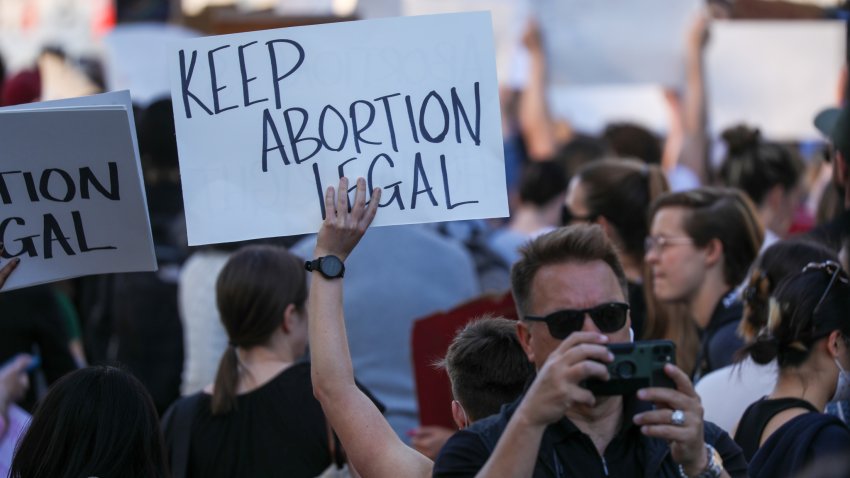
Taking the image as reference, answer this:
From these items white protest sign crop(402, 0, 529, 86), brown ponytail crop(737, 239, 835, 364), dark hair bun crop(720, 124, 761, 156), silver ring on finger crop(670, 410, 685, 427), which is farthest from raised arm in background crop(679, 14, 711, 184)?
silver ring on finger crop(670, 410, 685, 427)

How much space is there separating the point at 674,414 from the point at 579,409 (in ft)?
1.01

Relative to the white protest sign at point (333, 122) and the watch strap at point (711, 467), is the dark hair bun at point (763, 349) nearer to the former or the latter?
the white protest sign at point (333, 122)

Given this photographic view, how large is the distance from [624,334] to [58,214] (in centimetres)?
161

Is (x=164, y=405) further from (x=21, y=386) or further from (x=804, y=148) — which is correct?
(x=804, y=148)

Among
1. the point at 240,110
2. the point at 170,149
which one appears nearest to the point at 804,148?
the point at 170,149

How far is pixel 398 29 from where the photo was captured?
3354mm

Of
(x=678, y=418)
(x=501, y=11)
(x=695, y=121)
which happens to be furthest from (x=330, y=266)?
(x=501, y=11)

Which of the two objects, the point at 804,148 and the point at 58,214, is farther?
the point at 804,148

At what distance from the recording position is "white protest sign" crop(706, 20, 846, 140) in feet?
22.8

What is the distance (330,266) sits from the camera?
3.08 m

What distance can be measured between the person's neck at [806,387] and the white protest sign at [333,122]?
994 mm

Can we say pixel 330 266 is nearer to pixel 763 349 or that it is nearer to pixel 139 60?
pixel 763 349

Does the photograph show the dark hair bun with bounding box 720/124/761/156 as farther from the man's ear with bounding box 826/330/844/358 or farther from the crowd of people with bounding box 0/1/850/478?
the man's ear with bounding box 826/330/844/358

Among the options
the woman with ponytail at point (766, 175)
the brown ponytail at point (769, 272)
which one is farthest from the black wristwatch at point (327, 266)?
the woman with ponytail at point (766, 175)
